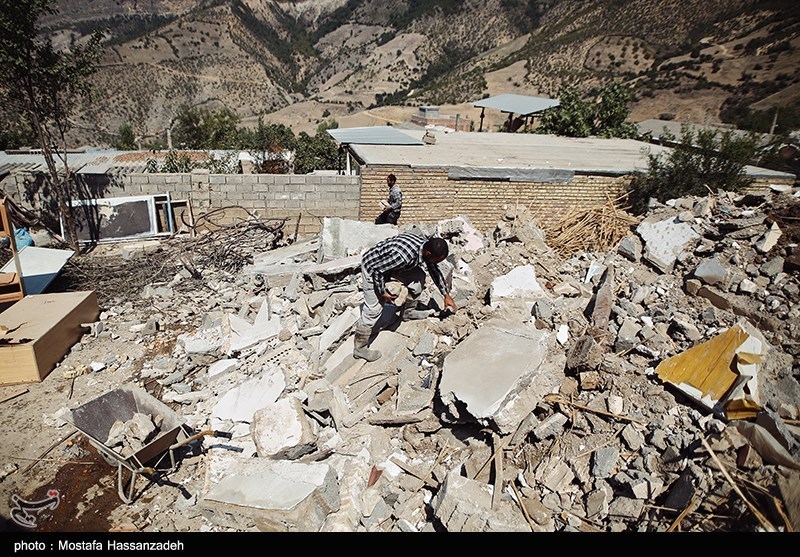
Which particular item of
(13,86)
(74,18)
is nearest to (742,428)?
(13,86)

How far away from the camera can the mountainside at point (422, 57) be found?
35031 millimetres

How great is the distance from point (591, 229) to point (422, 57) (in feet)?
213

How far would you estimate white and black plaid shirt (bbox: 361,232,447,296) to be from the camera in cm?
417

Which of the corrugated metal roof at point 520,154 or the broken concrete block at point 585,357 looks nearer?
the broken concrete block at point 585,357

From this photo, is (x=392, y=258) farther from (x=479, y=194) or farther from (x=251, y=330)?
(x=479, y=194)

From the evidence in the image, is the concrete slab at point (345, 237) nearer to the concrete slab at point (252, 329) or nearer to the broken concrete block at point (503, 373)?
the concrete slab at point (252, 329)

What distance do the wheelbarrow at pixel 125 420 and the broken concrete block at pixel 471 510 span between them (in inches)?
80.3

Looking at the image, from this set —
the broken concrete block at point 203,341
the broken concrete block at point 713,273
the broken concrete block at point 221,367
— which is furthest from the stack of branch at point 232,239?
the broken concrete block at point 713,273

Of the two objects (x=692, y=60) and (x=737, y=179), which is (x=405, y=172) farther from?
(x=692, y=60)

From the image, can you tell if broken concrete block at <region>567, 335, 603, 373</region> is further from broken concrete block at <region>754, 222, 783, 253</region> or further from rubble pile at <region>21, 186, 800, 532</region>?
broken concrete block at <region>754, 222, 783, 253</region>

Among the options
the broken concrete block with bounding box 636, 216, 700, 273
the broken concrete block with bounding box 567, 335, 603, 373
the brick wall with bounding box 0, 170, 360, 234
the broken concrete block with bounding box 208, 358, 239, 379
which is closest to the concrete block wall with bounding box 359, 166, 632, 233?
the brick wall with bounding box 0, 170, 360, 234

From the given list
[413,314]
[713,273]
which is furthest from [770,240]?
[413,314]

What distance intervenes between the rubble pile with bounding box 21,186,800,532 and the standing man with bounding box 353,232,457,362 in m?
0.32
